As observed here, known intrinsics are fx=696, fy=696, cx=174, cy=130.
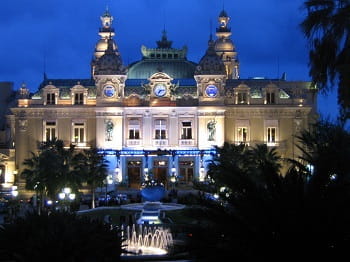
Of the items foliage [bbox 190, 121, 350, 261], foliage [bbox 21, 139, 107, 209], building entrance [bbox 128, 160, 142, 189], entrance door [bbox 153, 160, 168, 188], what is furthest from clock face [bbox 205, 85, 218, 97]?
foliage [bbox 190, 121, 350, 261]

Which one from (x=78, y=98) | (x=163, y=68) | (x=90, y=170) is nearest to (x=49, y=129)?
(x=78, y=98)

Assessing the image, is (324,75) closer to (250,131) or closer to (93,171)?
(93,171)

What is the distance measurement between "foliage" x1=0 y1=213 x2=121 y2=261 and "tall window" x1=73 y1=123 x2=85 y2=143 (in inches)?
2253

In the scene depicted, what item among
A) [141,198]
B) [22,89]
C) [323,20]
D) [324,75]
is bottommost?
[141,198]

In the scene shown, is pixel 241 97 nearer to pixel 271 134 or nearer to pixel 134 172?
pixel 271 134

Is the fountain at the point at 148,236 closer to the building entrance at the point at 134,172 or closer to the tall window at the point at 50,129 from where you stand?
the building entrance at the point at 134,172

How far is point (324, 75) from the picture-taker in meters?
15.9

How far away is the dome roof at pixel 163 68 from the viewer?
275ft

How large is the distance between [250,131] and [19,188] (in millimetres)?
25763

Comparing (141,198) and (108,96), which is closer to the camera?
(141,198)

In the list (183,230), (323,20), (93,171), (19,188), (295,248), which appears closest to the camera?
(295,248)

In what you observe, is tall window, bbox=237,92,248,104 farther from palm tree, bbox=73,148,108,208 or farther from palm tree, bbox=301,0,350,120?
palm tree, bbox=301,0,350,120

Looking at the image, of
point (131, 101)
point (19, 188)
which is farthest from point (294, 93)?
point (19, 188)

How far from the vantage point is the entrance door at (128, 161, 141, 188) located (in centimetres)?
7575
